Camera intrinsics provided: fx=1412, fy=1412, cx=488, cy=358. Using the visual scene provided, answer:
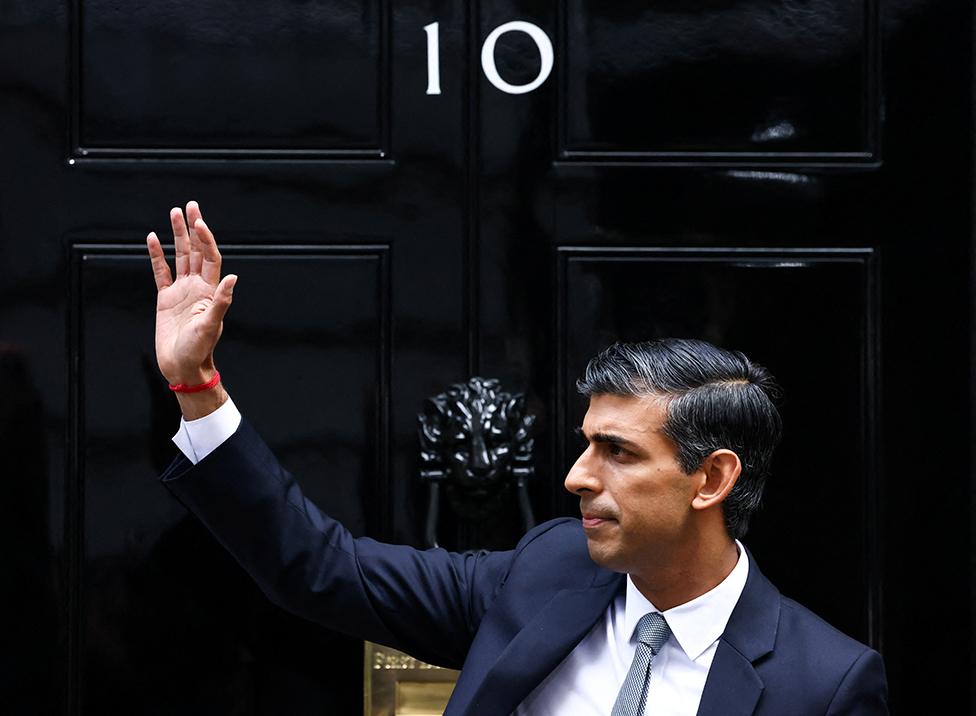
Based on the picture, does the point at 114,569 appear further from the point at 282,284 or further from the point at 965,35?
the point at 965,35

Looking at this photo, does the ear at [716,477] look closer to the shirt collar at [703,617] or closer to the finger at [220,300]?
the shirt collar at [703,617]

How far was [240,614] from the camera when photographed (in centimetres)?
254

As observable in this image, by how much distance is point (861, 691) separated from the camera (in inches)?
79.6

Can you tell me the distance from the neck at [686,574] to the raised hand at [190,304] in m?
0.73

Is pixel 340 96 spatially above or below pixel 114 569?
above

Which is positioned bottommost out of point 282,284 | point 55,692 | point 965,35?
point 55,692

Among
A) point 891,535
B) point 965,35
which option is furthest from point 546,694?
point 965,35

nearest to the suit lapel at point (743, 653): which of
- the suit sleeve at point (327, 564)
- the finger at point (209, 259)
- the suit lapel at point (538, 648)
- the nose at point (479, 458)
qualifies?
the suit lapel at point (538, 648)

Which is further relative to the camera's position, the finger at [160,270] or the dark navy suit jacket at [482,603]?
the finger at [160,270]

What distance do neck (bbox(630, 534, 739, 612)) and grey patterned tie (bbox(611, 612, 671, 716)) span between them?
33mm

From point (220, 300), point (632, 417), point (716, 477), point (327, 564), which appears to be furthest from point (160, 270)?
point (716, 477)

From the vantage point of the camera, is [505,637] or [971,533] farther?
[971,533]

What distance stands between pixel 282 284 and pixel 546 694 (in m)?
0.88

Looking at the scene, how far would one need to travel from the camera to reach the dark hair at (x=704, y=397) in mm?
2102
